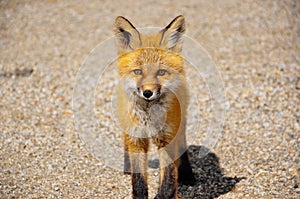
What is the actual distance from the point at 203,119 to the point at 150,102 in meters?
3.05

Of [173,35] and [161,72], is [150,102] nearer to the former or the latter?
[161,72]

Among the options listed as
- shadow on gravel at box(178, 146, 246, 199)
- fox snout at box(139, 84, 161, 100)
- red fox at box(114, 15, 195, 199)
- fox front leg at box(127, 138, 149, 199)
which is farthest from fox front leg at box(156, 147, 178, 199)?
fox snout at box(139, 84, 161, 100)

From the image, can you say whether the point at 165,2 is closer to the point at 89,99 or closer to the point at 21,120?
the point at 89,99

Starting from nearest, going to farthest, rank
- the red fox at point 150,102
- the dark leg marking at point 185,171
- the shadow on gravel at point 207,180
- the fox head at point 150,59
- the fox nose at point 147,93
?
the fox nose at point 147,93 < the fox head at point 150,59 < the red fox at point 150,102 < the shadow on gravel at point 207,180 < the dark leg marking at point 185,171

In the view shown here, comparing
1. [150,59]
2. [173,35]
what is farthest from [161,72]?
[173,35]

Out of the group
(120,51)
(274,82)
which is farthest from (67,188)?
(274,82)

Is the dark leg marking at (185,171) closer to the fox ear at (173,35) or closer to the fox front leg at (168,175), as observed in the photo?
the fox front leg at (168,175)

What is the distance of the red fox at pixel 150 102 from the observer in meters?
4.94

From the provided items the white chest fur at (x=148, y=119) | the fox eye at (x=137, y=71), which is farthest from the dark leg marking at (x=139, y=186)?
the fox eye at (x=137, y=71)

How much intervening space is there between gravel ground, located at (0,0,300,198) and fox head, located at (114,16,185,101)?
70.8 inches

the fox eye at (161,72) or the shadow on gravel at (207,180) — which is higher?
the fox eye at (161,72)

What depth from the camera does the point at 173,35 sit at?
512 cm

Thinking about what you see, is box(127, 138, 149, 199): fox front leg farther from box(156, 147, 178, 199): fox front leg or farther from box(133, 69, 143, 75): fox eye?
box(133, 69, 143, 75): fox eye

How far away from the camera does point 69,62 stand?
31.5 feet
